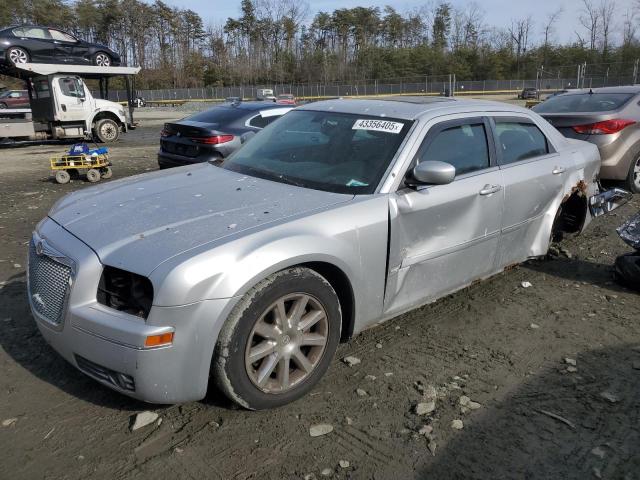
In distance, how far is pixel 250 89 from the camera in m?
67.1

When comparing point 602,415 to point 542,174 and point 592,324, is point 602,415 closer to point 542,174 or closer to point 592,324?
point 592,324

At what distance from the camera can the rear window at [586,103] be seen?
8133mm

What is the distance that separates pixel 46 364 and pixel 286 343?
1.62 m

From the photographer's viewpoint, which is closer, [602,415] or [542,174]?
[602,415]

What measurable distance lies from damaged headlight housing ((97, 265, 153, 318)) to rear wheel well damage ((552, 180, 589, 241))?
401cm

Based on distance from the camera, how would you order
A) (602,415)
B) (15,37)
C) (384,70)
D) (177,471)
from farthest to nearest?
(384,70), (15,37), (602,415), (177,471)

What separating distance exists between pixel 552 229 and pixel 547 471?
293 centimetres

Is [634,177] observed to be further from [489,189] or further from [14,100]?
[14,100]

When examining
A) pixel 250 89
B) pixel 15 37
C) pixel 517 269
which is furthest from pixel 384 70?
pixel 517 269

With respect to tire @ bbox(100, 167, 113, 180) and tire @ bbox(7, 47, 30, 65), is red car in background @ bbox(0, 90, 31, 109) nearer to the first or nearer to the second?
tire @ bbox(7, 47, 30, 65)

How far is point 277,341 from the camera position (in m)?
2.88

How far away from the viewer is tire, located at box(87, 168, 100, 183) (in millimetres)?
10278

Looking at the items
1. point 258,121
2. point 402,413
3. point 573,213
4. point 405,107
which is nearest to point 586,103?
point 573,213

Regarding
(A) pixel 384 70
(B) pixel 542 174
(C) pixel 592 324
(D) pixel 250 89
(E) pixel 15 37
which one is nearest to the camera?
(C) pixel 592 324
